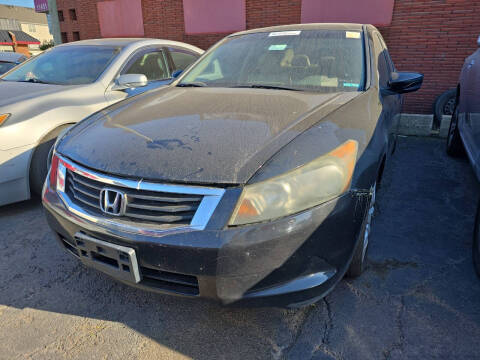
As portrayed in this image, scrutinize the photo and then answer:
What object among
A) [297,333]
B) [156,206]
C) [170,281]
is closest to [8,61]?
[156,206]

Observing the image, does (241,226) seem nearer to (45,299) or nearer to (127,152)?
(127,152)

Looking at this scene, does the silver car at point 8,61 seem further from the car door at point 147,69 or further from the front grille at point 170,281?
the front grille at point 170,281

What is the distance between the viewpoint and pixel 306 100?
221 centimetres

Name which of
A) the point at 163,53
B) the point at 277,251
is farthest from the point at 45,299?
the point at 163,53

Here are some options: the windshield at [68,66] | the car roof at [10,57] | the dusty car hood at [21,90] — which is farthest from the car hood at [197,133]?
the car roof at [10,57]

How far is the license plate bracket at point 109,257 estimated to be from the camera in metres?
1.57

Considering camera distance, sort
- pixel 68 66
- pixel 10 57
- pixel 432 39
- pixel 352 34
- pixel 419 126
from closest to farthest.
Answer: pixel 352 34 < pixel 68 66 < pixel 419 126 < pixel 432 39 < pixel 10 57

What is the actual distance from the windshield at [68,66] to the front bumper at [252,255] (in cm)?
277

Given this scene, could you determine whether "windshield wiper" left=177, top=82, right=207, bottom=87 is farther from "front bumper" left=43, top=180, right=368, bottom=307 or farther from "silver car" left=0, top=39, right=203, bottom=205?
"front bumper" left=43, top=180, right=368, bottom=307

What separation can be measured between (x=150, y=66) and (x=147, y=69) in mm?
81

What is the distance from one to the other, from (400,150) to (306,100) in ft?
11.5

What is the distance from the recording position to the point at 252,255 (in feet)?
4.78

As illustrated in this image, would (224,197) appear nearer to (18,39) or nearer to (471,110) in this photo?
(471,110)

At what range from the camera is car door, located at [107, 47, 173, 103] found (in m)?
3.87
